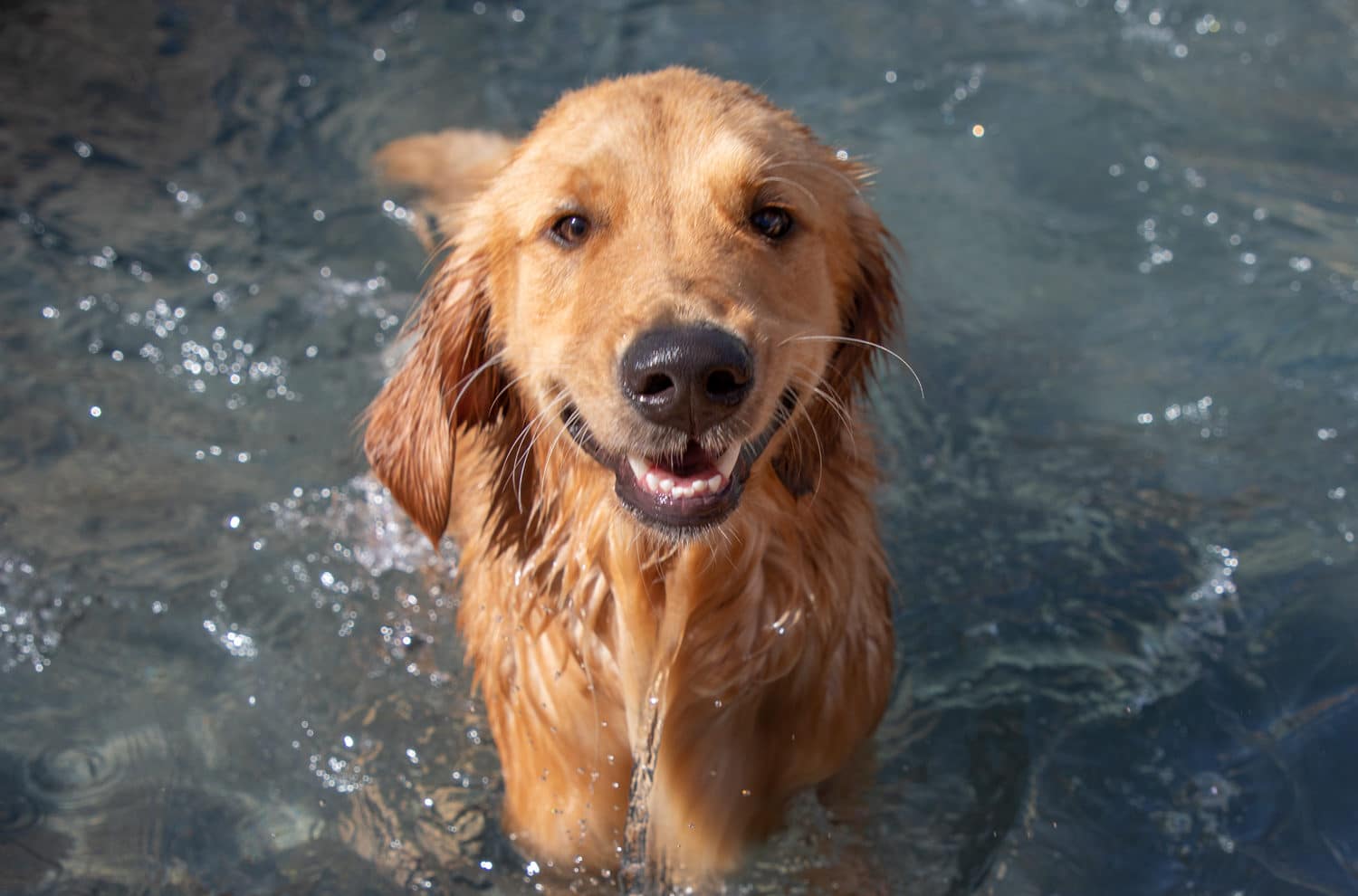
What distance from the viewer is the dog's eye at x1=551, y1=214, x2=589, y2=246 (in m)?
2.93

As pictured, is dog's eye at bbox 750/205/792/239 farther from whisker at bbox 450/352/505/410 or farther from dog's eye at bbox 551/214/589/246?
whisker at bbox 450/352/505/410

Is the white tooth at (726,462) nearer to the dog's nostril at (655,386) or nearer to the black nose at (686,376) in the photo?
the black nose at (686,376)

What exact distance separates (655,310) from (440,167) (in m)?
2.97

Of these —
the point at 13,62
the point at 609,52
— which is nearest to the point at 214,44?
the point at 13,62

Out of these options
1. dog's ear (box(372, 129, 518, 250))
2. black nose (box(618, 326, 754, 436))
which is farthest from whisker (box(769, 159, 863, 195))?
dog's ear (box(372, 129, 518, 250))

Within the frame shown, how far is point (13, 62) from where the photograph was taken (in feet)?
21.1

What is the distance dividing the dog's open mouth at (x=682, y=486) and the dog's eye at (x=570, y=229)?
444 millimetres

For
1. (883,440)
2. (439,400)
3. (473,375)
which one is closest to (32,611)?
(439,400)

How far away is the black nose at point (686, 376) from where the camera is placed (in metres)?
2.49

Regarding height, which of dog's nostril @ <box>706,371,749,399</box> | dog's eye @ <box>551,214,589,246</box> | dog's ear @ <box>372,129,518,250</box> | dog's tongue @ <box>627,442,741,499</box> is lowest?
dog's ear @ <box>372,129,518,250</box>

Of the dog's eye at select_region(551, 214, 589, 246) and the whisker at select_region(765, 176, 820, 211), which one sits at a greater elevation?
the whisker at select_region(765, 176, 820, 211)

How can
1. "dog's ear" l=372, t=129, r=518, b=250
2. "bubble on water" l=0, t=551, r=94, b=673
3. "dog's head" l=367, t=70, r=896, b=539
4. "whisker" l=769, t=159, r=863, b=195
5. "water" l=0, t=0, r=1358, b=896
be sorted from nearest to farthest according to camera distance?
"dog's head" l=367, t=70, r=896, b=539, "whisker" l=769, t=159, r=863, b=195, "water" l=0, t=0, r=1358, b=896, "bubble on water" l=0, t=551, r=94, b=673, "dog's ear" l=372, t=129, r=518, b=250

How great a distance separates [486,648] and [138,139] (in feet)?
12.8

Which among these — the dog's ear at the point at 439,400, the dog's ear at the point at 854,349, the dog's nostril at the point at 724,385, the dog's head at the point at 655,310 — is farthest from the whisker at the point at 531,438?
the dog's ear at the point at 854,349
